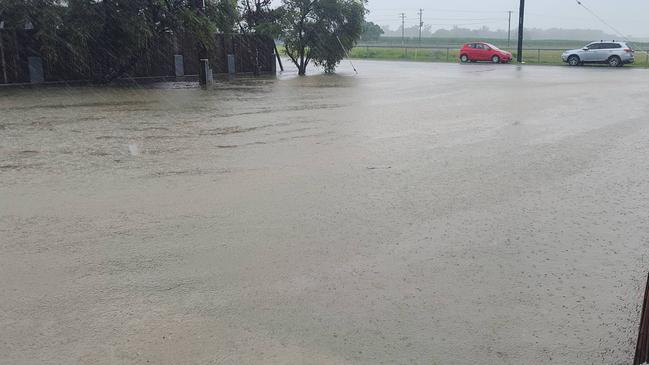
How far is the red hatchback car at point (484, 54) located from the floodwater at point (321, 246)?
111ft

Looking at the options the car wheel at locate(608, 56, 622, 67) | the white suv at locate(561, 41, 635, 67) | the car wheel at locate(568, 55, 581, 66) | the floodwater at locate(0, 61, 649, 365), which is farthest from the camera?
the car wheel at locate(568, 55, 581, 66)

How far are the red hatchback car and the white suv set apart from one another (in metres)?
5.25

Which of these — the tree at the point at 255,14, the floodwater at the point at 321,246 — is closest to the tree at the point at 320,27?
the tree at the point at 255,14

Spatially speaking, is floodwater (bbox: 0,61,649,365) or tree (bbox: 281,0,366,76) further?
tree (bbox: 281,0,366,76)

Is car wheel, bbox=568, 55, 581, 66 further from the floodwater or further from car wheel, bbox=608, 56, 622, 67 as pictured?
the floodwater

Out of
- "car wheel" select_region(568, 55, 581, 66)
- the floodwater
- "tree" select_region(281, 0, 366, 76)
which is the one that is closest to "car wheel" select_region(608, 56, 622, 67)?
"car wheel" select_region(568, 55, 581, 66)

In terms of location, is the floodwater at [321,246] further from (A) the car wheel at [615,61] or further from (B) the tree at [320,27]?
(A) the car wheel at [615,61]

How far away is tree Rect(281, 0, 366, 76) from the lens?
1248 inches

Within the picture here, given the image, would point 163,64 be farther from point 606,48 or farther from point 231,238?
point 606,48

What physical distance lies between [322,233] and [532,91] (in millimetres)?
16907

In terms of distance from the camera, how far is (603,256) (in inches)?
205

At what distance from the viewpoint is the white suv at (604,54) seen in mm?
37062

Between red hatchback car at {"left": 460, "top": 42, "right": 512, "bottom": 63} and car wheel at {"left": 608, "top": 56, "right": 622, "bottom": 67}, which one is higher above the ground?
red hatchback car at {"left": 460, "top": 42, "right": 512, "bottom": 63}

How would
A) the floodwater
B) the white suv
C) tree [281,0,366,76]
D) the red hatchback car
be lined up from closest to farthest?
the floodwater, tree [281,0,366,76], the white suv, the red hatchback car
